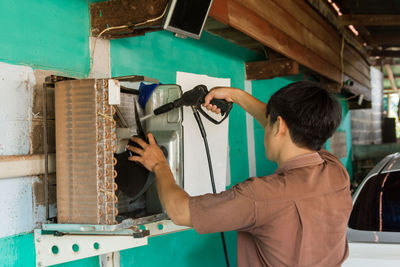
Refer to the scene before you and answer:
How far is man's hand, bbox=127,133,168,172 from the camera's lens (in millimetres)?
1721

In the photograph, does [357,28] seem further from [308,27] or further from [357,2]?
[308,27]

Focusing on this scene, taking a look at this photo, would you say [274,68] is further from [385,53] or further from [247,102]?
[385,53]

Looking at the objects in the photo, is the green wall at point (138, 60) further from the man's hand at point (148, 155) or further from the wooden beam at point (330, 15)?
the wooden beam at point (330, 15)

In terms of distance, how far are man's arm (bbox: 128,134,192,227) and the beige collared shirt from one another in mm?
47

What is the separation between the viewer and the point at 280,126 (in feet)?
5.63

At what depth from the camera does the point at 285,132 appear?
5.66ft

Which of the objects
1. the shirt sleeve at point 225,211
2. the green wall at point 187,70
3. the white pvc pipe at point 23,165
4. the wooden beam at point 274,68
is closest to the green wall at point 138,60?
the green wall at point 187,70

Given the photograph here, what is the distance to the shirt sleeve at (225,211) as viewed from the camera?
4.99ft

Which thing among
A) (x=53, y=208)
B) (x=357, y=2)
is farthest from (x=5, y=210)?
(x=357, y=2)

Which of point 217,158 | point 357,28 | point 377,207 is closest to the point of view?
point 377,207

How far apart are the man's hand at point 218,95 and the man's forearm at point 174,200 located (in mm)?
511

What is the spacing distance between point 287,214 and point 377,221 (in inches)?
57.1

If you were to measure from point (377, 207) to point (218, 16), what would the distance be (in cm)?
158

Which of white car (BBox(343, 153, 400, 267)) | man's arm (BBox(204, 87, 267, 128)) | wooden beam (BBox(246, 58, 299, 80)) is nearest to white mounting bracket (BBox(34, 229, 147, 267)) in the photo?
man's arm (BBox(204, 87, 267, 128))
